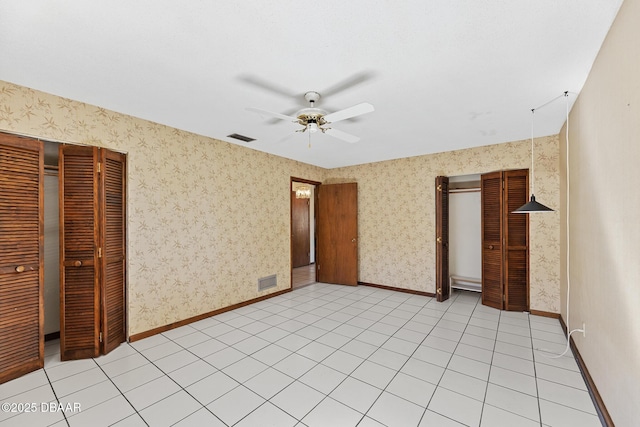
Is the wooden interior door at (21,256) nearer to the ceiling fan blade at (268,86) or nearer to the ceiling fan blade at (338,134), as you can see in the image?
the ceiling fan blade at (268,86)

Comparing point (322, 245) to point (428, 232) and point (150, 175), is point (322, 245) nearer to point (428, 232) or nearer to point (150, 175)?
point (428, 232)

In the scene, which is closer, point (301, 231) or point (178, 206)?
point (178, 206)

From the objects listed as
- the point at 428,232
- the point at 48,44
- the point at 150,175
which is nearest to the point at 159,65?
the point at 48,44

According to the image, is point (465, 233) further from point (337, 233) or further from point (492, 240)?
point (337, 233)

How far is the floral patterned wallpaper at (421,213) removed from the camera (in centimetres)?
371

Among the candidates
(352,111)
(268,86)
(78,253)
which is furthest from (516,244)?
(78,253)

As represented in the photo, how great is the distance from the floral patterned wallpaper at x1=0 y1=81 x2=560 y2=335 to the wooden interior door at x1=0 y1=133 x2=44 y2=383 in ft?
0.94

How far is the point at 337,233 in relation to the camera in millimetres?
5715

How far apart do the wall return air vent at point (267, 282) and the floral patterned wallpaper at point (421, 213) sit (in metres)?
1.84

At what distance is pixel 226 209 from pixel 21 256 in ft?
6.84

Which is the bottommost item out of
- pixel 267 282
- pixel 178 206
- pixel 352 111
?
pixel 267 282

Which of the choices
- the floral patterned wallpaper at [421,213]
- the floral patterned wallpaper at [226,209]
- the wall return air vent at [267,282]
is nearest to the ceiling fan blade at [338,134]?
the floral patterned wallpaper at [226,209]

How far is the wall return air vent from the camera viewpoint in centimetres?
449

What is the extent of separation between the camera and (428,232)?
471 cm
